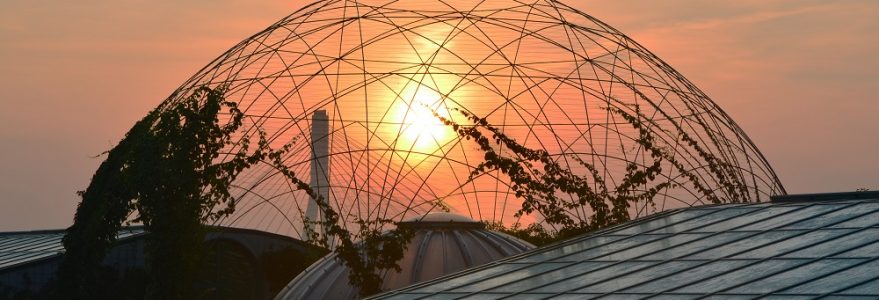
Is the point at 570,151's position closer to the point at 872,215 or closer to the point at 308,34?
the point at 308,34

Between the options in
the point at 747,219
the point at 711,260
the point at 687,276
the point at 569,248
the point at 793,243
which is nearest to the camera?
the point at 687,276

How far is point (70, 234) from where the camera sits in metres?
43.4

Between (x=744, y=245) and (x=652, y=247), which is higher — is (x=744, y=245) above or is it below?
below

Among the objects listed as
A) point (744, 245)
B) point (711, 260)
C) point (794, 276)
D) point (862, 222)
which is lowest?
point (794, 276)

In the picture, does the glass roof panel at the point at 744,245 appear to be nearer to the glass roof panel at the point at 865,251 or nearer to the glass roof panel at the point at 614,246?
the glass roof panel at the point at 865,251

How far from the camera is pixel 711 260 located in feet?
83.9

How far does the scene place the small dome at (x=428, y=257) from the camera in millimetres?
42281

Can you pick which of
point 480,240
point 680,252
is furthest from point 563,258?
point 480,240

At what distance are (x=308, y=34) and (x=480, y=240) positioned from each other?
33.8 feet

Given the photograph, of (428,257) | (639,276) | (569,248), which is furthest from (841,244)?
(428,257)

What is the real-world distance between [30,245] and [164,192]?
23949 millimetres

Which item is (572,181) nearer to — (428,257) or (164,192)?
(428,257)

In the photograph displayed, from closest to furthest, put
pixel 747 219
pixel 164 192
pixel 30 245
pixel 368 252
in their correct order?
pixel 747 219 < pixel 164 192 < pixel 368 252 < pixel 30 245

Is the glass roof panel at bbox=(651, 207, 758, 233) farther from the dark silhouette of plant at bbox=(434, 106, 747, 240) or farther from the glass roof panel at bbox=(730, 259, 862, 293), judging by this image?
the dark silhouette of plant at bbox=(434, 106, 747, 240)
